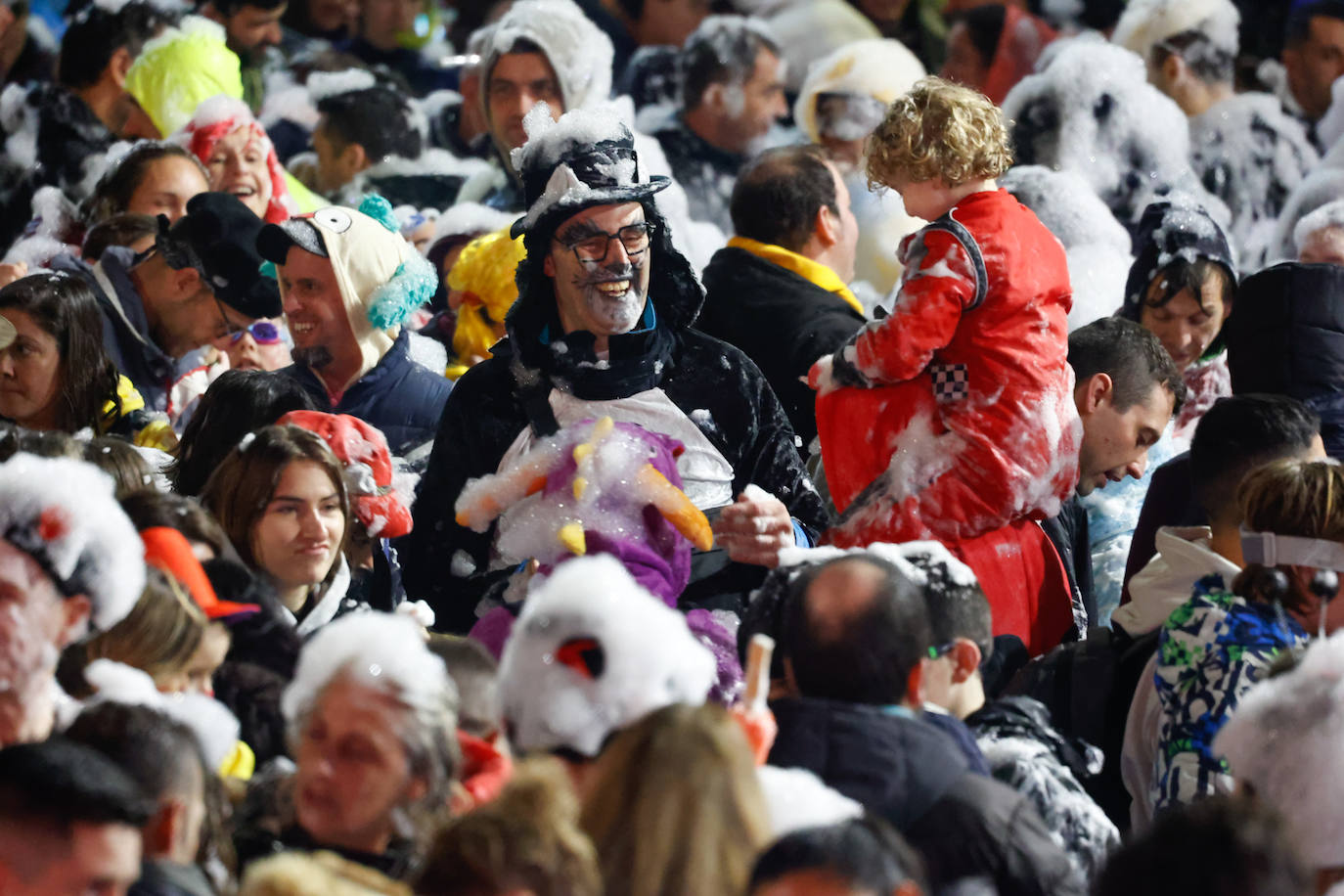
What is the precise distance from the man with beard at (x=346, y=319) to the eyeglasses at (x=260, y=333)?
67 cm

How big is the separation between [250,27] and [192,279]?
11.2 feet

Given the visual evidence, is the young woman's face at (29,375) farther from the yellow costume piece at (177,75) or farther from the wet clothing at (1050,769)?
the wet clothing at (1050,769)

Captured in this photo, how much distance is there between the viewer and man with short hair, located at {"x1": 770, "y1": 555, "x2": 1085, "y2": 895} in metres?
3.20

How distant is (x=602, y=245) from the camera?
4574 millimetres

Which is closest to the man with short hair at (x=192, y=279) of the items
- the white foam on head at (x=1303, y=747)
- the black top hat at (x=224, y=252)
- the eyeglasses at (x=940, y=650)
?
the black top hat at (x=224, y=252)

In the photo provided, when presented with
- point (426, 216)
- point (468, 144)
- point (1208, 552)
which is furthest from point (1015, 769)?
point (468, 144)

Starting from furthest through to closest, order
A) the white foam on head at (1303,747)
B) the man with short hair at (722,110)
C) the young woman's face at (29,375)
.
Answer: the man with short hair at (722,110)
the young woman's face at (29,375)
the white foam on head at (1303,747)

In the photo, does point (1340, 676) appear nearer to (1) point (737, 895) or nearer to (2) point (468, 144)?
(1) point (737, 895)

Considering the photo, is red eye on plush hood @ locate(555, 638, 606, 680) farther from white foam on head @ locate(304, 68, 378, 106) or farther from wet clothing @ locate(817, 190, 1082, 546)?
white foam on head @ locate(304, 68, 378, 106)

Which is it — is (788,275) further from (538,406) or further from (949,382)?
(538,406)

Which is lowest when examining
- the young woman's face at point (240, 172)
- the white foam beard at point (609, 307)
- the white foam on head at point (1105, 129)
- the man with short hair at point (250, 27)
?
the man with short hair at point (250, 27)

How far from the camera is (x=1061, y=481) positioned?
15.9 ft

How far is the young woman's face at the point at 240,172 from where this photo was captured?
23.3 feet

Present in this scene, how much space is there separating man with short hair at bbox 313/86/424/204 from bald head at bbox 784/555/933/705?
4.85 m
